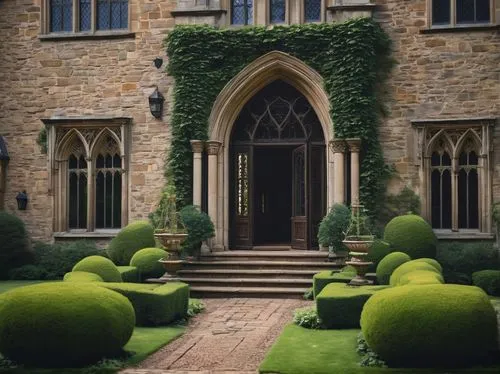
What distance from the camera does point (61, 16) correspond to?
1955 cm

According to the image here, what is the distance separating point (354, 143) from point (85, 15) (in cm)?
780

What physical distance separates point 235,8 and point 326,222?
6.12 meters

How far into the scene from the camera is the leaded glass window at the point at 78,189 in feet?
63.7

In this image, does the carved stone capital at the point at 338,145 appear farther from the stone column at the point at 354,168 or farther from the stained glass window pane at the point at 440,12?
the stained glass window pane at the point at 440,12

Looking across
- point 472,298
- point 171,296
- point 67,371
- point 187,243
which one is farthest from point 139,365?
point 187,243

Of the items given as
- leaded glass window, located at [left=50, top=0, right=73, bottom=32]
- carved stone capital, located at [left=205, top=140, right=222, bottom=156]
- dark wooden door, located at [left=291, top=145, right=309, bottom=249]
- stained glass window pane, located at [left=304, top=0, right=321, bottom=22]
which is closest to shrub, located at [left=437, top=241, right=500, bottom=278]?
dark wooden door, located at [left=291, top=145, right=309, bottom=249]

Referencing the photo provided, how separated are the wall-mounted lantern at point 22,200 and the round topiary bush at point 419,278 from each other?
1115 cm

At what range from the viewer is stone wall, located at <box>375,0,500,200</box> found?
1756 centimetres

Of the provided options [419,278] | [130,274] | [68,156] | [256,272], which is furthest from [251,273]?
[419,278]

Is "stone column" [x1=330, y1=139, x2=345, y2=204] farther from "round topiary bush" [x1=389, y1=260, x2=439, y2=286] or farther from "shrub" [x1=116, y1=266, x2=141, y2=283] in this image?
"round topiary bush" [x1=389, y1=260, x2=439, y2=286]

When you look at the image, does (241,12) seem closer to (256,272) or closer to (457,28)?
(457,28)

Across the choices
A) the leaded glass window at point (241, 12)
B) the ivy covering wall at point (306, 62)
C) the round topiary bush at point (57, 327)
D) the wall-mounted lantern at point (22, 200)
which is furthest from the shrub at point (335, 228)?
the round topiary bush at point (57, 327)

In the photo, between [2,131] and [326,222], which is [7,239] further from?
[326,222]

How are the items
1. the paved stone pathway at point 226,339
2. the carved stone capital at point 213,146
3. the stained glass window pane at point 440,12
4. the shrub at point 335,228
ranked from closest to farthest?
the paved stone pathway at point 226,339 → the shrub at point 335,228 → the stained glass window pane at point 440,12 → the carved stone capital at point 213,146
